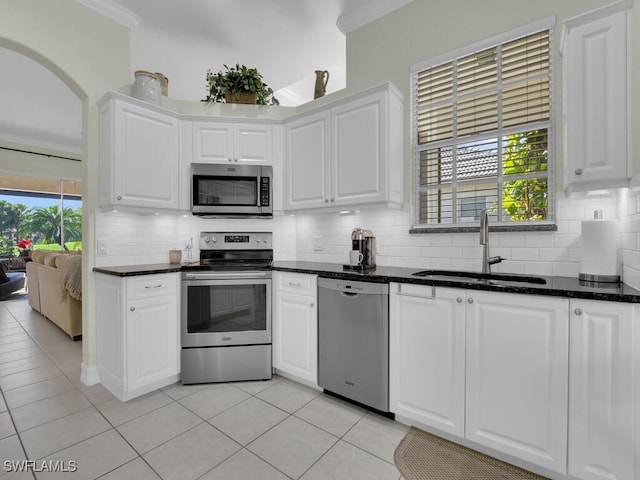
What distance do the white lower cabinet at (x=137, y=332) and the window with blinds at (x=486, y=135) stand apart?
2.18 meters

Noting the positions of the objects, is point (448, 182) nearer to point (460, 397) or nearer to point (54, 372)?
point (460, 397)

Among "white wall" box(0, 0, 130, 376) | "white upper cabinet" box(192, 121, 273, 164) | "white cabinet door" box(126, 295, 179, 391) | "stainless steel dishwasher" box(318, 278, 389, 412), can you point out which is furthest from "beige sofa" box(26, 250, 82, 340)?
"stainless steel dishwasher" box(318, 278, 389, 412)

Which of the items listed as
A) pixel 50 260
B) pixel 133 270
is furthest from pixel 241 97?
pixel 50 260

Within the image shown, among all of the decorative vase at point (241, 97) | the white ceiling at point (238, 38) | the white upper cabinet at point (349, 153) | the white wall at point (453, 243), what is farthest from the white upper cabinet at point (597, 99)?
the decorative vase at point (241, 97)

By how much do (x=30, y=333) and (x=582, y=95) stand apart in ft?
19.2

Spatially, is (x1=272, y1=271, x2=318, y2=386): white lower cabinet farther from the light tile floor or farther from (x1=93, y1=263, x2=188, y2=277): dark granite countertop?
(x1=93, y1=263, x2=188, y2=277): dark granite countertop

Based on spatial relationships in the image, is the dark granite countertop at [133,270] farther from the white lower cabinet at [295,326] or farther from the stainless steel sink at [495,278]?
the stainless steel sink at [495,278]

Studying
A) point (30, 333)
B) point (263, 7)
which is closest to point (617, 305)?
point (263, 7)

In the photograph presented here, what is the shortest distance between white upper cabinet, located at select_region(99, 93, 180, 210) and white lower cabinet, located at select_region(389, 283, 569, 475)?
7.05ft

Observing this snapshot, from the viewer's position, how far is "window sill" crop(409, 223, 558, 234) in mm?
2044

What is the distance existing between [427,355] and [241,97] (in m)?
2.87

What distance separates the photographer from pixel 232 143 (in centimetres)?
298

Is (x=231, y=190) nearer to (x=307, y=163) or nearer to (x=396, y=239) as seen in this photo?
(x=307, y=163)

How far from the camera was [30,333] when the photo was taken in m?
4.01
